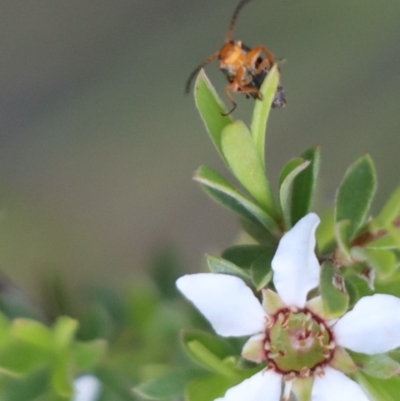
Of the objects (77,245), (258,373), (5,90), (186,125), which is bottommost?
(77,245)

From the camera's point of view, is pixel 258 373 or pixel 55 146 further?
pixel 55 146

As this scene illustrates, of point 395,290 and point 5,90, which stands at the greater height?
point 5,90

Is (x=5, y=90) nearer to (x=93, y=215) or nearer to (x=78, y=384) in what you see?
(x=93, y=215)

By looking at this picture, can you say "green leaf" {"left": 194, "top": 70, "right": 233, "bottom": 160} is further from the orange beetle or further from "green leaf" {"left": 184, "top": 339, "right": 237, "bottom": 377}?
"green leaf" {"left": 184, "top": 339, "right": 237, "bottom": 377}

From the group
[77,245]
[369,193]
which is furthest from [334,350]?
[77,245]

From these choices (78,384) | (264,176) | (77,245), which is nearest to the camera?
(264,176)

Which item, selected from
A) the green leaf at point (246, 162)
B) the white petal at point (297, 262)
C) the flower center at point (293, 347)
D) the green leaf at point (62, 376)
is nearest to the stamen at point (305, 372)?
the flower center at point (293, 347)

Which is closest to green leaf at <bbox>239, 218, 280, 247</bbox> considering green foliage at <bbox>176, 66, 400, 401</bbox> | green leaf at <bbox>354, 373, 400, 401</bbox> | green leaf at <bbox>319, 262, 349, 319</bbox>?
green foliage at <bbox>176, 66, 400, 401</bbox>

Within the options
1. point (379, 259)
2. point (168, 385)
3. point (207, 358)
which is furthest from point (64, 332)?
point (379, 259)
